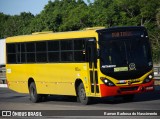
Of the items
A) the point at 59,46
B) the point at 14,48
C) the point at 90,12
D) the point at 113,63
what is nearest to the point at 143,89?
the point at 113,63

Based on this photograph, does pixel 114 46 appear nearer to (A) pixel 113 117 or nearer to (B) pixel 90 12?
(A) pixel 113 117

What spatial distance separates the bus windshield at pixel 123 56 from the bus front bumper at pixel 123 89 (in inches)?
13.7

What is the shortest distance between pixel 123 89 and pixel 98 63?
1232 millimetres

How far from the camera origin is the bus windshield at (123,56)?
2100 cm

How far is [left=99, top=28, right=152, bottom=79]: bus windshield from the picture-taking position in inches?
827

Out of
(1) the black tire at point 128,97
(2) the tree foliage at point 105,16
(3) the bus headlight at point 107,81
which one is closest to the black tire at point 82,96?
(3) the bus headlight at point 107,81

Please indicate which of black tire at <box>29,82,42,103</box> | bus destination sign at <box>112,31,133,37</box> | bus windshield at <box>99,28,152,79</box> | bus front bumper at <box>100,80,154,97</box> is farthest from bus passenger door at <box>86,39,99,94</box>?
black tire at <box>29,82,42,103</box>

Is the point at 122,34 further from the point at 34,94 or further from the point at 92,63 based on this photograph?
the point at 34,94

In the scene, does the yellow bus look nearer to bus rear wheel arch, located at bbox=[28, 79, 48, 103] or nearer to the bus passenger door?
the bus passenger door

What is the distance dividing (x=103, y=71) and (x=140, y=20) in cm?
5010

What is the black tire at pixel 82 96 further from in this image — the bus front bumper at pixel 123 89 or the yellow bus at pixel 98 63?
the bus front bumper at pixel 123 89

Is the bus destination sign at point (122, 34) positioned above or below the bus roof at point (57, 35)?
below

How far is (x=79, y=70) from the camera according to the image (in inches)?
872

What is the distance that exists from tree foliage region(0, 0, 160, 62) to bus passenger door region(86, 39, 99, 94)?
2492 cm
